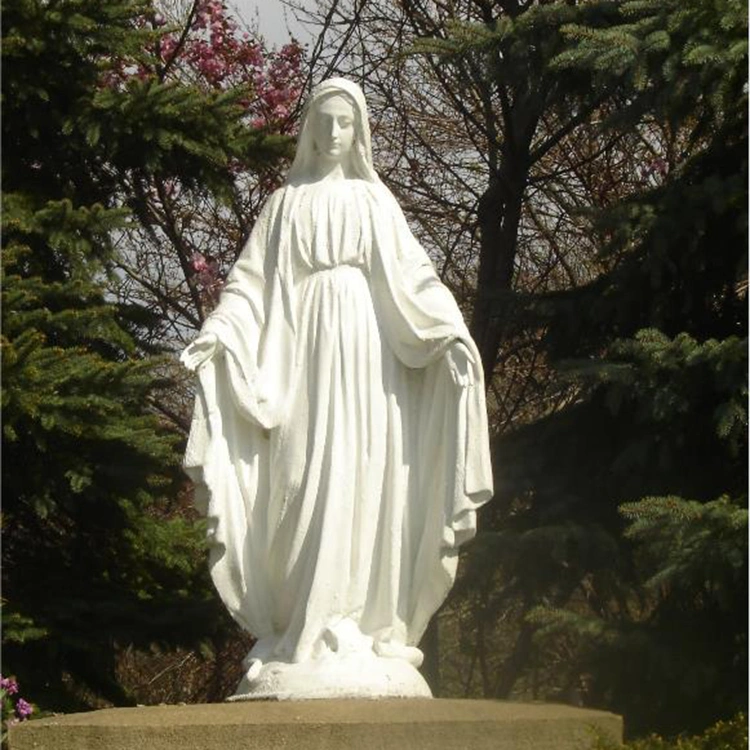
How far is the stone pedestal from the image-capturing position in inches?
316

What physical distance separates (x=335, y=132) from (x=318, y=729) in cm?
265

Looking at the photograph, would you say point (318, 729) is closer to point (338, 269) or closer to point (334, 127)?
point (338, 269)

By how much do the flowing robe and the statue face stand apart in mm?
307

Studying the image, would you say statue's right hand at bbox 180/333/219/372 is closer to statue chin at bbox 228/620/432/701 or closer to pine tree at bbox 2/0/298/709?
statue chin at bbox 228/620/432/701

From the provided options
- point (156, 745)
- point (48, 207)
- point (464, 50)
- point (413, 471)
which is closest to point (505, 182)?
point (464, 50)

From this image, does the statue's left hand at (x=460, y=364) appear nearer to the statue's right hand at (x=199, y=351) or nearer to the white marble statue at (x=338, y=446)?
the white marble statue at (x=338, y=446)

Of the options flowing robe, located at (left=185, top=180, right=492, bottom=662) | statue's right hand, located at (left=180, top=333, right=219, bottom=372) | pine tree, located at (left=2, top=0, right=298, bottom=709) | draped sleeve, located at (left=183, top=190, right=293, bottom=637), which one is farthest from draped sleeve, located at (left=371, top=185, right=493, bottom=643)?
Result: pine tree, located at (left=2, top=0, right=298, bottom=709)

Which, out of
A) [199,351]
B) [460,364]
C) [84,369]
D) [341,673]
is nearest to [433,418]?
[460,364]

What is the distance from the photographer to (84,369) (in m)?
10.7

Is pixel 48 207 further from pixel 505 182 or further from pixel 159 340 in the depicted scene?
pixel 505 182

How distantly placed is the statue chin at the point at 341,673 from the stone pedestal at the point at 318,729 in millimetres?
202

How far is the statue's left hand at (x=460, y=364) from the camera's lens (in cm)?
901

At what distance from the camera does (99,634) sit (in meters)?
11.2

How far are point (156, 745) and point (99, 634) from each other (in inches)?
125
